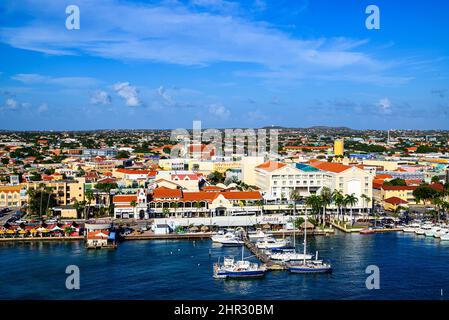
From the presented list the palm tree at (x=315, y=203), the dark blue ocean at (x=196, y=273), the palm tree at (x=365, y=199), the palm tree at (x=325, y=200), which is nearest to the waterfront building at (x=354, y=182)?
the palm tree at (x=365, y=199)

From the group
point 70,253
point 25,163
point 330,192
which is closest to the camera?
point 70,253

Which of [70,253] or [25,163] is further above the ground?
[25,163]

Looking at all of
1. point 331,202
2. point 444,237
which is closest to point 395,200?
point 331,202

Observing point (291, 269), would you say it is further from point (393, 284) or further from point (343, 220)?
point (343, 220)

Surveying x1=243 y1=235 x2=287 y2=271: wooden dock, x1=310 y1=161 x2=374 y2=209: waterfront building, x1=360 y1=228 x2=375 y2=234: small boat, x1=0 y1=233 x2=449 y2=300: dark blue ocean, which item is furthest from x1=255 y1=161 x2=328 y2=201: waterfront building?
x1=243 y1=235 x2=287 y2=271: wooden dock

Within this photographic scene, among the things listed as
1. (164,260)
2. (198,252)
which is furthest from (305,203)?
(164,260)

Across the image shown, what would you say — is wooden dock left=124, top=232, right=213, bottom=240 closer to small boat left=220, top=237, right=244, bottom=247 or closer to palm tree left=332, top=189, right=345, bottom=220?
small boat left=220, top=237, right=244, bottom=247
